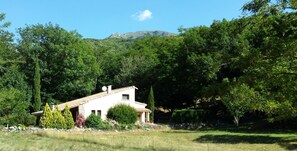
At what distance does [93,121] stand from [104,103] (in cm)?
436

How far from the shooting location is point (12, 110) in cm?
4028

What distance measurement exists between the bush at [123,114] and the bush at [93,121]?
2516 mm

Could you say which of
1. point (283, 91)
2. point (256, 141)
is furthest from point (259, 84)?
point (256, 141)

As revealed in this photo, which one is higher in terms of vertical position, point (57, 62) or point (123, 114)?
point (57, 62)

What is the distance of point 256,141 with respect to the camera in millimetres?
26891

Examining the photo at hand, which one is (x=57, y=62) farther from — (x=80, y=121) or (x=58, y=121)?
(x=58, y=121)

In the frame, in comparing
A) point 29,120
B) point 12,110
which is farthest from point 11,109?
point 29,120

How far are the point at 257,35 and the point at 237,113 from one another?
8.97 metres

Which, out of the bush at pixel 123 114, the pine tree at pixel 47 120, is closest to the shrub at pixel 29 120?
the pine tree at pixel 47 120

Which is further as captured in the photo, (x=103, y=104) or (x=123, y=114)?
(x=103, y=104)

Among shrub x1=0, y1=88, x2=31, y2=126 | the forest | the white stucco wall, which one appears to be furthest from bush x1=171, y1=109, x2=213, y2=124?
shrub x1=0, y1=88, x2=31, y2=126

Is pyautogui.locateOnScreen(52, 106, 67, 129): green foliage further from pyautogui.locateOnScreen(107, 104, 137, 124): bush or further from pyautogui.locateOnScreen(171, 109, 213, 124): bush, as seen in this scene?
pyautogui.locateOnScreen(171, 109, 213, 124): bush

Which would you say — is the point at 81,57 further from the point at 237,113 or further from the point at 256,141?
the point at 256,141

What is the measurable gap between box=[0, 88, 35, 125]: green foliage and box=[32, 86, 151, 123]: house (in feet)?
8.52
